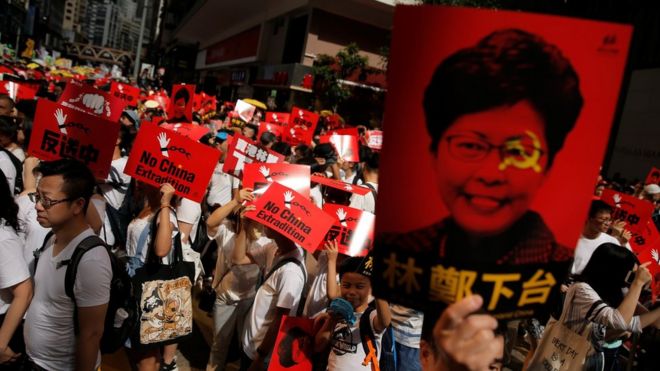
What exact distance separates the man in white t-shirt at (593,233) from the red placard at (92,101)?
4457 millimetres

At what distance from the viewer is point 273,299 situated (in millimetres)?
3578

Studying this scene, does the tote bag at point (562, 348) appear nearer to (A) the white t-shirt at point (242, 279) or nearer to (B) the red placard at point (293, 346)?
(B) the red placard at point (293, 346)

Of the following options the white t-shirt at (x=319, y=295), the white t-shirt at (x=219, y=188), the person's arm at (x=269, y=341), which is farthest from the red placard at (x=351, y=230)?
the white t-shirt at (x=219, y=188)

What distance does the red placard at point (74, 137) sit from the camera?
13.1 ft

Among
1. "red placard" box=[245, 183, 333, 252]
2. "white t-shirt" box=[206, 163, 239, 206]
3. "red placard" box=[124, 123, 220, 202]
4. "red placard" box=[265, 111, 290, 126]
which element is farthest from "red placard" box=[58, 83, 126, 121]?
"red placard" box=[265, 111, 290, 126]

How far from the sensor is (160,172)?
387cm

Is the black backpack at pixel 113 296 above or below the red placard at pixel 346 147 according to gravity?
below

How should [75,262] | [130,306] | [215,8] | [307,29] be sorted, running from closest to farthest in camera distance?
[75,262] → [130,306] → [307,29] → [215,8]

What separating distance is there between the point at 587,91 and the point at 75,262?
237cm

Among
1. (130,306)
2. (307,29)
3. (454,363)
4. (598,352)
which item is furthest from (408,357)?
(307,29)

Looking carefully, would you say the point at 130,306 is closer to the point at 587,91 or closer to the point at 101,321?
the point at 101,321

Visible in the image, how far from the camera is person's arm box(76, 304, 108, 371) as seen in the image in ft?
→ 8.65

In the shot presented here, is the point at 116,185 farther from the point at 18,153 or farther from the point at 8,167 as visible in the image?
the point at 18,153

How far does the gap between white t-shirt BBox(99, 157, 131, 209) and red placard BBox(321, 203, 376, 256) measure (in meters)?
2.16
